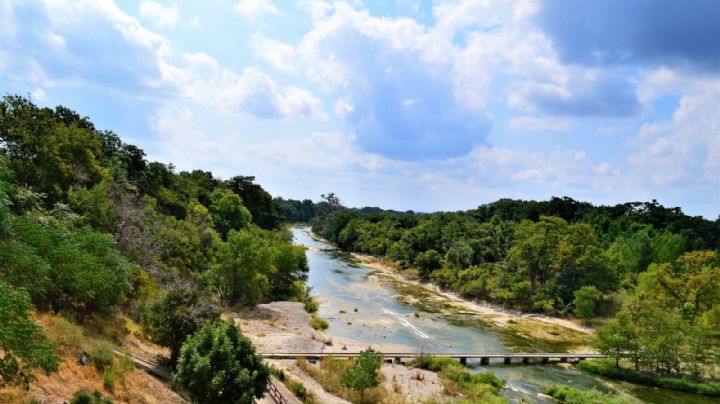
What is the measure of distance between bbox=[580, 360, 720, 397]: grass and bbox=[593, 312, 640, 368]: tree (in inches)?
52.0

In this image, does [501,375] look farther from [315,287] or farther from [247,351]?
[315,287]

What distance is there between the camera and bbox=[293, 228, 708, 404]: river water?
42125 mm

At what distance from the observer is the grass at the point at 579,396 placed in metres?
36.5

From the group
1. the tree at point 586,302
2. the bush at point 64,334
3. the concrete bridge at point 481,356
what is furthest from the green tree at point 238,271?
the tree at point 586,302

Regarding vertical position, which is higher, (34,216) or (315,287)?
(34,216)

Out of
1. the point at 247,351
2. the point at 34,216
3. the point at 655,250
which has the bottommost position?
the point at 247,351

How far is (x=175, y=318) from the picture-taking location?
26750 mm

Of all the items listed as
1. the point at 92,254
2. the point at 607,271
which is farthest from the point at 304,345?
the point at 607,271

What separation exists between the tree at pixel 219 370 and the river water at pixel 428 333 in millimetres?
24438

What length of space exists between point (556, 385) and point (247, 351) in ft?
99.0

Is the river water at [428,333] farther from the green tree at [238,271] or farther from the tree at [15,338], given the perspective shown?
the tree at [15,338]

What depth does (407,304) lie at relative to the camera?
74.4 meters

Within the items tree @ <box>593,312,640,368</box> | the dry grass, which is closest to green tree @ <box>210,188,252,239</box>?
the dry grass

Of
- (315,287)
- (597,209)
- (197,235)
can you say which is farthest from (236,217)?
(597,209)
